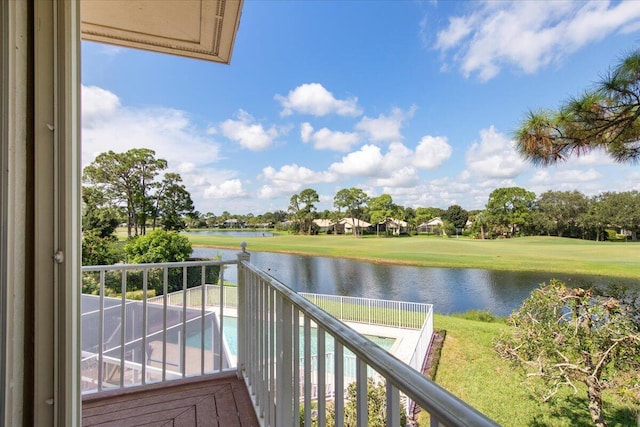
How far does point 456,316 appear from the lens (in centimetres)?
437

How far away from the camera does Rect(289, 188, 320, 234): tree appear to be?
226 inches

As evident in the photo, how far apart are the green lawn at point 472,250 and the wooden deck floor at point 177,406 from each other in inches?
39.7

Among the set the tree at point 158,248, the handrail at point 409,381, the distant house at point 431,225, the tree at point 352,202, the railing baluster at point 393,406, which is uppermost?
the tree at point 352,202

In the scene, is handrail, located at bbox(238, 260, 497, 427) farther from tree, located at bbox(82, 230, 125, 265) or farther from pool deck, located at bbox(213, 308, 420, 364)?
tree, located at bbox(82, 230, 125, 265)

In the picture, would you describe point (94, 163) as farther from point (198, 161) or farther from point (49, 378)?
point (49, 378)

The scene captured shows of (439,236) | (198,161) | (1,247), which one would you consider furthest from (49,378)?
(198,161)

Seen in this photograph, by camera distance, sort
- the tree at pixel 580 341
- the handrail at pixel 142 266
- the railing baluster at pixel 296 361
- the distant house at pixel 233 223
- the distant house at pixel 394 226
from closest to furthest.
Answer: the railing baluster at pixel 296 361 < the handrail at pixel 142 266 < the tree at pixel 580 341 < the distant house at pixel 233 223 < the distant house at pixel 394 226

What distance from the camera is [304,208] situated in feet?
19.7

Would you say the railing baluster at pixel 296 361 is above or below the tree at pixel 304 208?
below

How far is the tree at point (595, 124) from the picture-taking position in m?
2.71

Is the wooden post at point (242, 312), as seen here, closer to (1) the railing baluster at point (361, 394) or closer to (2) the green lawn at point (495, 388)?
(1) the railing baluster at point (361, 394)

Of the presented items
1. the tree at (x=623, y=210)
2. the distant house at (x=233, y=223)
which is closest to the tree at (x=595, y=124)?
the tree at (x=623, y=210)

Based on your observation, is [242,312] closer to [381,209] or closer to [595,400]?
[595,400]

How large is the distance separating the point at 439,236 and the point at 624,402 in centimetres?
278
